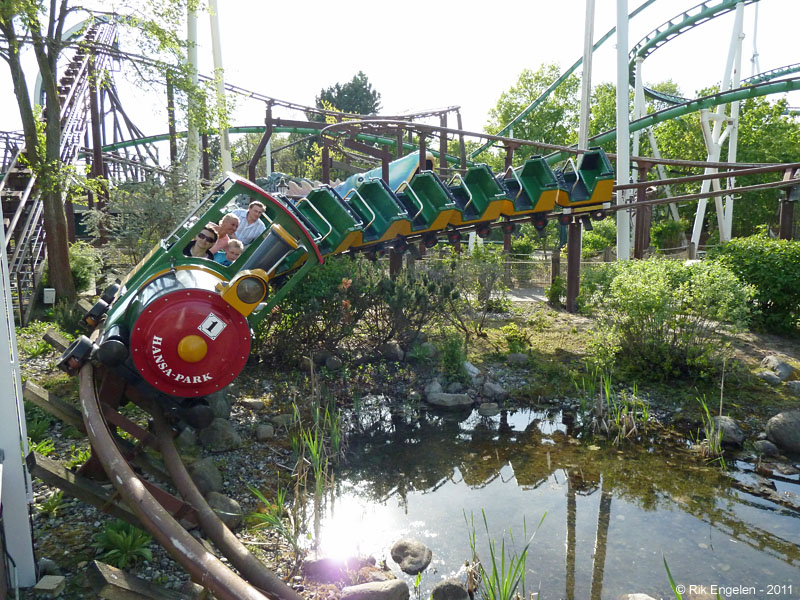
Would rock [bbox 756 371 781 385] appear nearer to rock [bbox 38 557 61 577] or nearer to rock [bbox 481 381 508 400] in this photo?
rock [bbox 481 381 508 400]

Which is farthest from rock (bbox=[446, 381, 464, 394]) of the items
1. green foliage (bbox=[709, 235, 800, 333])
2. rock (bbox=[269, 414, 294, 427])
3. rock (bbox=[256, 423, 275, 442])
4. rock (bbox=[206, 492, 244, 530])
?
green foliage (bbox=[709, 235, 800, 333])

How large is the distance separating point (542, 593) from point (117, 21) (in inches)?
355

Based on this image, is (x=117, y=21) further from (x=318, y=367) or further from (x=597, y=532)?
(x=597, y=532)

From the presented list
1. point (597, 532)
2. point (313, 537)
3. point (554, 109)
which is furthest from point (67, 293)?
point (554, 109)

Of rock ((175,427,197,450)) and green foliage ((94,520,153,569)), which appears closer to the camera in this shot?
green foliage ((94,520,153,569))

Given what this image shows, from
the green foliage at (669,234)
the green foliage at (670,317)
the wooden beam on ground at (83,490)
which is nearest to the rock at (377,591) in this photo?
the wooden beam on ground at (83,490)

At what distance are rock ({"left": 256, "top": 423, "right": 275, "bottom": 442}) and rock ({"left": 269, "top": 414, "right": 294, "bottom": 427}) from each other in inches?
5.6

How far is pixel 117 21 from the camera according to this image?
8.34m

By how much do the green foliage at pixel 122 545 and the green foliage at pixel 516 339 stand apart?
5.93m

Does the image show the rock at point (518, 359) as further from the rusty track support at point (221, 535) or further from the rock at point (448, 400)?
the rusty track support at point (221, 535)

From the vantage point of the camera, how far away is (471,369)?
24.6 feet

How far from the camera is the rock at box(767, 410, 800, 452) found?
552 centimetres

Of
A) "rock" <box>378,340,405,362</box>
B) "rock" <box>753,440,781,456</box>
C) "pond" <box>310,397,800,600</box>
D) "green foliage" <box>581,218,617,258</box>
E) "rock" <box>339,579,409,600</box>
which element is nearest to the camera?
"rock" <box>339,579,409,600</box>

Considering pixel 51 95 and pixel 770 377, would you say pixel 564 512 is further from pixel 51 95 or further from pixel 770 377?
pixel 51 95
